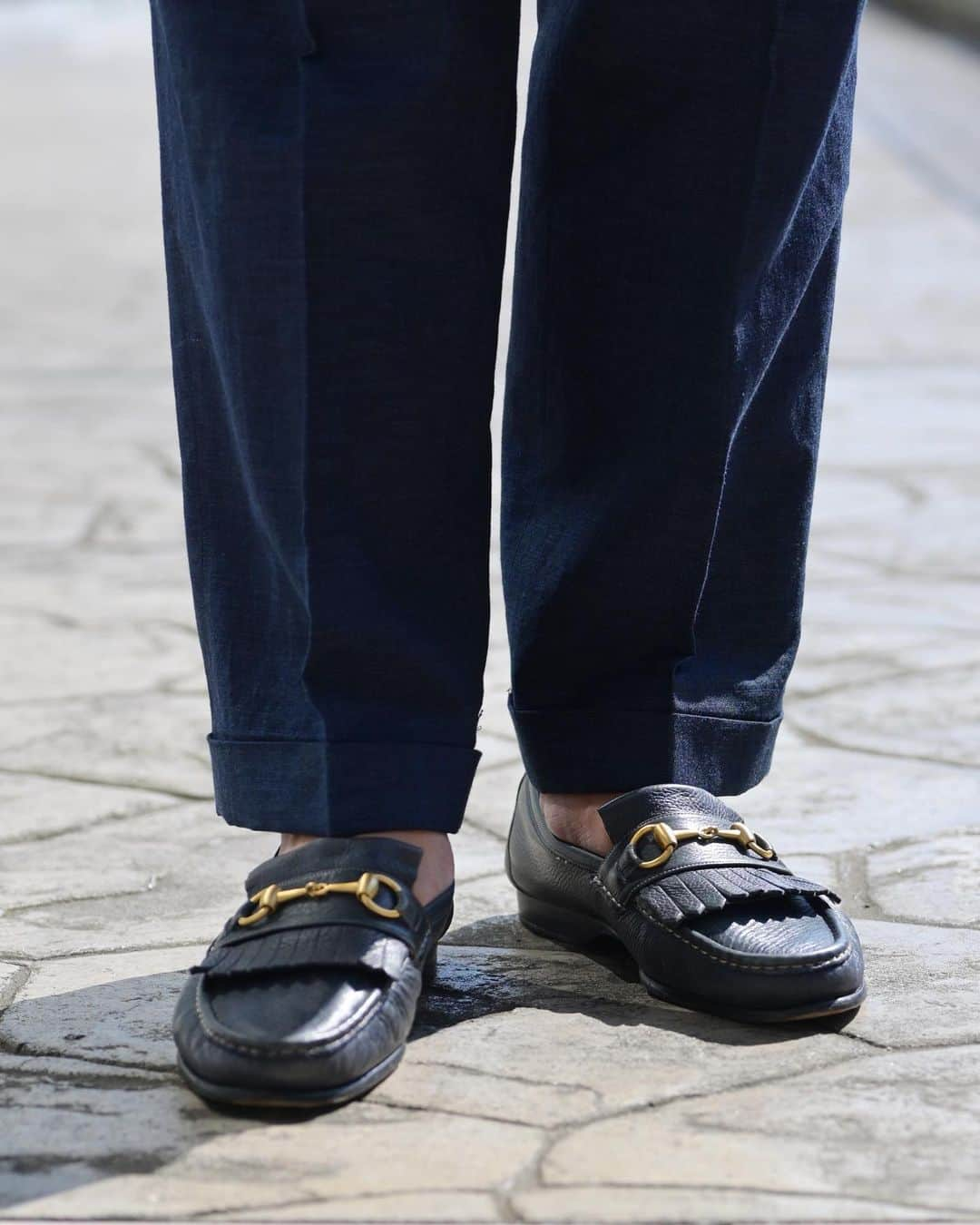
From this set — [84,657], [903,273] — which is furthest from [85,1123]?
[903,273]

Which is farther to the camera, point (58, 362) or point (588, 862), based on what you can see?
point (58, 362)

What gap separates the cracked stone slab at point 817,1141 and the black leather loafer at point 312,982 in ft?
0.44

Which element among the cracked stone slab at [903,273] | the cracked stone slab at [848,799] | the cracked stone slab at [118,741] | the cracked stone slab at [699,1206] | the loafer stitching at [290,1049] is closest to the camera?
the cracked stone slab at [699,1206]

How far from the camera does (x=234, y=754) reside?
1.16 metres

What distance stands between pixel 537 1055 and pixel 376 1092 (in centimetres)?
10

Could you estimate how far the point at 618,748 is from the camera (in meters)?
1.23

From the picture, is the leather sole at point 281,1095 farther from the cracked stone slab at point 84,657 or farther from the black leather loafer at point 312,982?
the cracked stone slab at point 84,657

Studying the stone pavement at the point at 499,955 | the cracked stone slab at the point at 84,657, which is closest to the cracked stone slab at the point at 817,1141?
the stone pavement at the point at 499,955

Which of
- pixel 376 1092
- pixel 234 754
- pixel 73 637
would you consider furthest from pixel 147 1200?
pixel 73 637

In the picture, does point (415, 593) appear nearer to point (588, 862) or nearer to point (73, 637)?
point (588, 862)

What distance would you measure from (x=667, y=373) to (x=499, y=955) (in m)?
0.40

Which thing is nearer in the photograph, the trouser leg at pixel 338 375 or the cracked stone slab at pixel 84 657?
the trouser leg at pixel 338 375

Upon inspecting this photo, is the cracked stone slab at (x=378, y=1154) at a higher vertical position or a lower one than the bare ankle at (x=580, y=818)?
higher

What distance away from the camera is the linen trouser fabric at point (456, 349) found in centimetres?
109
